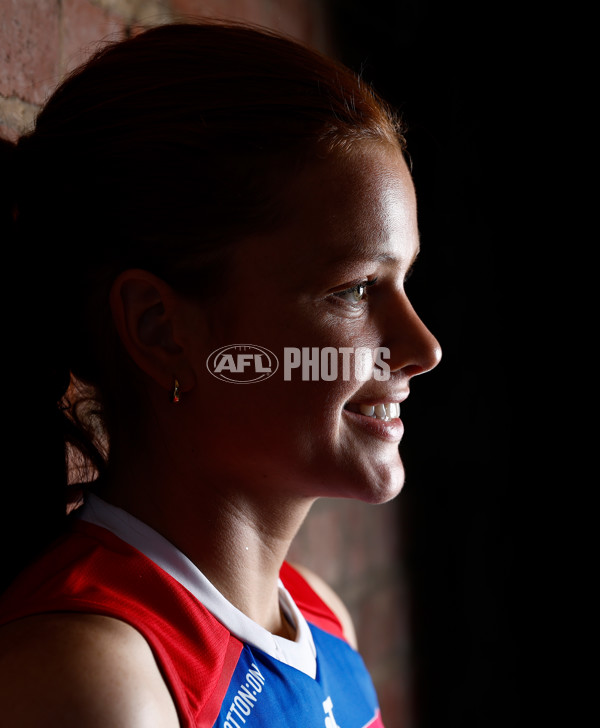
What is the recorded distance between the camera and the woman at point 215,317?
2.06 ft

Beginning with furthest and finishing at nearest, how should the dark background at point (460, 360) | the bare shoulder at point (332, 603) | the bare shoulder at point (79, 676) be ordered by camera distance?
1. the dark background at point (460, 360)
2. the bare shoulder at point (332, 603)
3. the bare shoulder at point (79, 676)

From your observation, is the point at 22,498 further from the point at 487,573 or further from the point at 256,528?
the point at 487,573

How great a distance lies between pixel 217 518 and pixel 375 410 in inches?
6.9

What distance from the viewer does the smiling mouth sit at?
0.69 meters

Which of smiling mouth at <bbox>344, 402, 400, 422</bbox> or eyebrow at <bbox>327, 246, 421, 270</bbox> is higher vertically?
eyebrow at <bbox>327, 246, 421, 270</bbox>

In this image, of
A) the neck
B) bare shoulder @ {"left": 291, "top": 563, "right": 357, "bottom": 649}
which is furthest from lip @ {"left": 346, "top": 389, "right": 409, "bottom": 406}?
bare shoulder @ {"left": 291, "top": 563, "right": 357, "bottom": 649}

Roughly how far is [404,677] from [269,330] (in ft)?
3.64

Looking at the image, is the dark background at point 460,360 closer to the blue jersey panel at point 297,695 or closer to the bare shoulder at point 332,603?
the bare shoulder at point 332,603

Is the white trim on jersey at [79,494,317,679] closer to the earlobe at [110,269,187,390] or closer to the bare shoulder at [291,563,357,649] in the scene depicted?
the earlobe at [110,269,187,390]

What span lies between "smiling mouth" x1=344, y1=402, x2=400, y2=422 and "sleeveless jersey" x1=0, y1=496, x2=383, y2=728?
0.66 ft

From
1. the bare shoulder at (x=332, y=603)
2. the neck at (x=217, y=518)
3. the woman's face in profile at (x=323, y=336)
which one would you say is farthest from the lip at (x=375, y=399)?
the bare shoulder at (x=332, y=603)

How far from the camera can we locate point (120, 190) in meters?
0.64

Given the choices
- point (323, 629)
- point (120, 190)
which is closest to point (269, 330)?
point (120, 190)

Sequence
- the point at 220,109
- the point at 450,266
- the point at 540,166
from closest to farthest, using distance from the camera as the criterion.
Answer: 1. the point at 220,109
2. the point at 540,166
3. the point at 450,266
